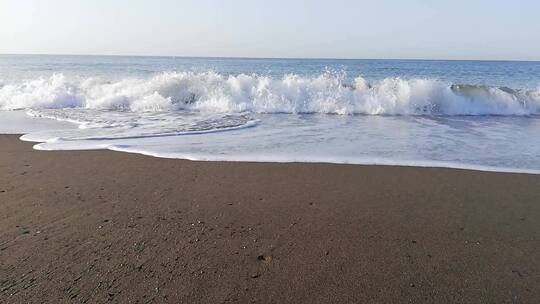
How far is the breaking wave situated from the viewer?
1229 centimetres

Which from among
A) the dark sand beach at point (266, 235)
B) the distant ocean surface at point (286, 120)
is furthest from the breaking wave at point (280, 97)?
the dark sand beach at point (266, 235)

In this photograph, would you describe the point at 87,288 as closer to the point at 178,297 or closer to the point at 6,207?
the point at 178,297

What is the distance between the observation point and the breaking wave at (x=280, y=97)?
1229 centimetres


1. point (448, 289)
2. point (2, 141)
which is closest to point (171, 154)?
point (2, 141)

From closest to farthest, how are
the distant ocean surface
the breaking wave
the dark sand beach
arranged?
1. the dark sand beach
2. the distant ocean surface
3. the breaking wave

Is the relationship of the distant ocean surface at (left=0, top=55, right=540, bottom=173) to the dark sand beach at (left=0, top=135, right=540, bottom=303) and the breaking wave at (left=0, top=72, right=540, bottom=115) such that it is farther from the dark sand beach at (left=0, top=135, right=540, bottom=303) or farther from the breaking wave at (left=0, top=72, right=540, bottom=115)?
the dark sand beach at (left=0, top=135, right=540, bottom=303)

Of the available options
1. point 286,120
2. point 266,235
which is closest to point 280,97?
point 286,120

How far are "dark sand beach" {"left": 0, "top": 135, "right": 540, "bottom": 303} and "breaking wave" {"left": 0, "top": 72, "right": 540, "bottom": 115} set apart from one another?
7.51m

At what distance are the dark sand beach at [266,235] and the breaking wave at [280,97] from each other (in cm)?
751

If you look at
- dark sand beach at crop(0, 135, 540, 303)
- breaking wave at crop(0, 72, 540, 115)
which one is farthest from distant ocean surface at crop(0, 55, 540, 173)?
dark sand beach at crop(0, 135, 540, 303)

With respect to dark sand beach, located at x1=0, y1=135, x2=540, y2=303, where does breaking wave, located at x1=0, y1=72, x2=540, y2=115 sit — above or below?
above

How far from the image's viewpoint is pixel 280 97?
1283 cm

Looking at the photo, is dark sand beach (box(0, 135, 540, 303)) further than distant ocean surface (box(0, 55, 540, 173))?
No

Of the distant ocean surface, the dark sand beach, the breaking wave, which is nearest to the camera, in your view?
the dark sand beach
